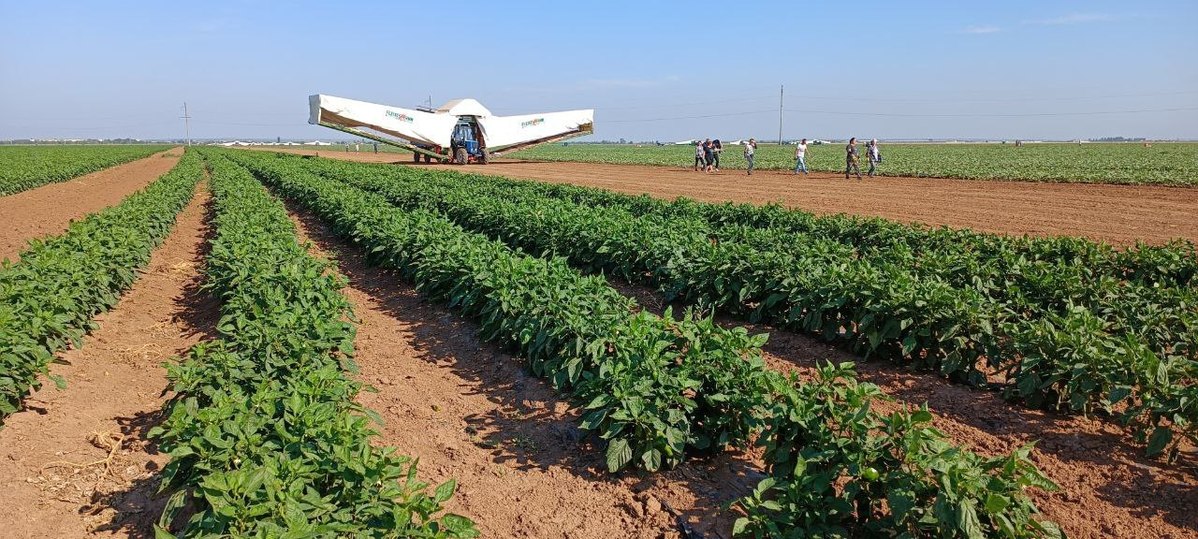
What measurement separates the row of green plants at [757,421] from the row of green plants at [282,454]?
50.5 inches

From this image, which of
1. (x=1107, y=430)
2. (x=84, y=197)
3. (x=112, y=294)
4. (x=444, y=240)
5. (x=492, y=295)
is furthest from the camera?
(x=84, y=197)

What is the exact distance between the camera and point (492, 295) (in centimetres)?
653

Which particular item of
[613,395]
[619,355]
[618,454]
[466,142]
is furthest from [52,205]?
[618,454]

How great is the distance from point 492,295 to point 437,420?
1.54 metres

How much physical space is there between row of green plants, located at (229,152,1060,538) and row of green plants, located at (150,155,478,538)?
1282 millimetres

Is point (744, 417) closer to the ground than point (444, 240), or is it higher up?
closer to the ground

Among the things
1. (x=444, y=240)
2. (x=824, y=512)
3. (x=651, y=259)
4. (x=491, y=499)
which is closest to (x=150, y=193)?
(x=444, y=240)

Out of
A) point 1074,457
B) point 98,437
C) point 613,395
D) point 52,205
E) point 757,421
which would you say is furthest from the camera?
point 52,205

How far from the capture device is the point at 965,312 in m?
5.47

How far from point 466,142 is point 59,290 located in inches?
1275

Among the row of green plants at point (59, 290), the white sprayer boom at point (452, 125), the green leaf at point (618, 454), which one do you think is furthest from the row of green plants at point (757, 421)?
the white sprayer boom at point (452, 125)

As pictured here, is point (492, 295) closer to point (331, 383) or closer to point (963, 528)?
point (331, 383)

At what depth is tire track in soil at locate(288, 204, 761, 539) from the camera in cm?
391

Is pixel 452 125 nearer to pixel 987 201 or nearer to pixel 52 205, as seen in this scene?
pixel 52 205
